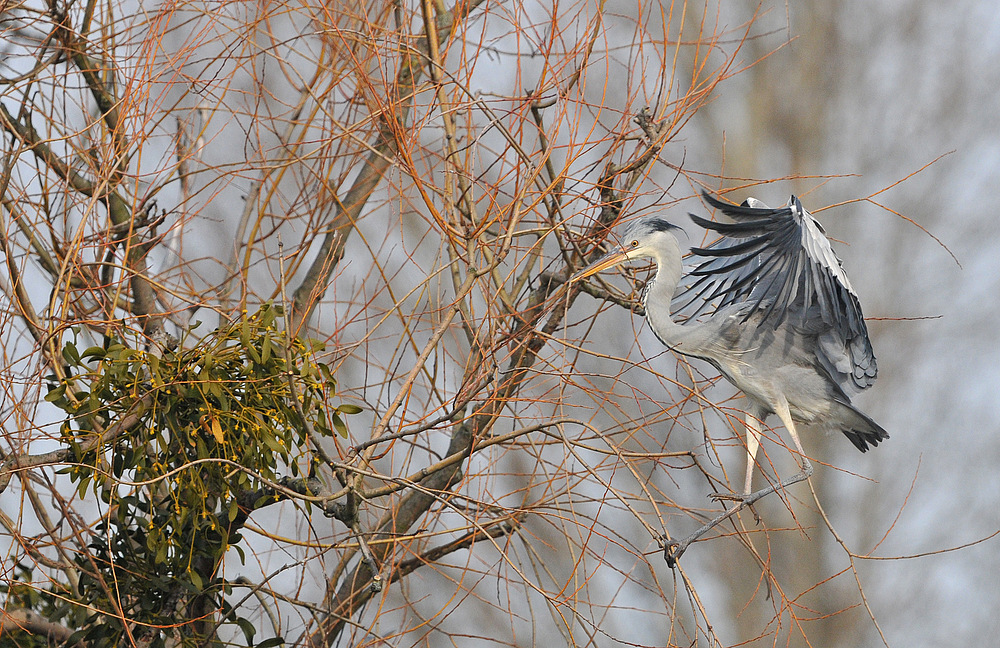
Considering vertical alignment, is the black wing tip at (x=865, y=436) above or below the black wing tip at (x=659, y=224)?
below

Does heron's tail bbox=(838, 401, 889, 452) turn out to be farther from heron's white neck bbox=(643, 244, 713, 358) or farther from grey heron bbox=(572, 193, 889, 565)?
heron's white neck bbox=(643, 244, 713, 358)

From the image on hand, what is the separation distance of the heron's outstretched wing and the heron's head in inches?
3.3

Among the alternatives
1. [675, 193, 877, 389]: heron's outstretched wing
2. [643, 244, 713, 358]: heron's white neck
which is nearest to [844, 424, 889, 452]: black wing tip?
[675, 193, 877, 389]: heron's outstretched wing

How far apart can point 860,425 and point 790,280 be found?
0.43 meters

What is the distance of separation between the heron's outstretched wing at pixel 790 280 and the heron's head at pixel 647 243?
3.3 inches

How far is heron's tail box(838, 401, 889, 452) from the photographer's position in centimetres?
189

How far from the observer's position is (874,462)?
5570 mm

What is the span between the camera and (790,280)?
170 centimetres

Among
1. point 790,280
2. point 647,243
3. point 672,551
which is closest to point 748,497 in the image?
point 672,551

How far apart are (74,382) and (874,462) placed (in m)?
4.91

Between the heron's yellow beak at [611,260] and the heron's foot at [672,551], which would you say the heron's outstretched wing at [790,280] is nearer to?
the heron's yellow beak at [611,260]

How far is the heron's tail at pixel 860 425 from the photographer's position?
6.21ft

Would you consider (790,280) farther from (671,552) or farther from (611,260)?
(671,552)

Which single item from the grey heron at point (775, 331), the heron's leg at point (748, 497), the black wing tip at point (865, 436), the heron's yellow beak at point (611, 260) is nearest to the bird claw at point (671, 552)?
the heron's leg at point (748, 497)
